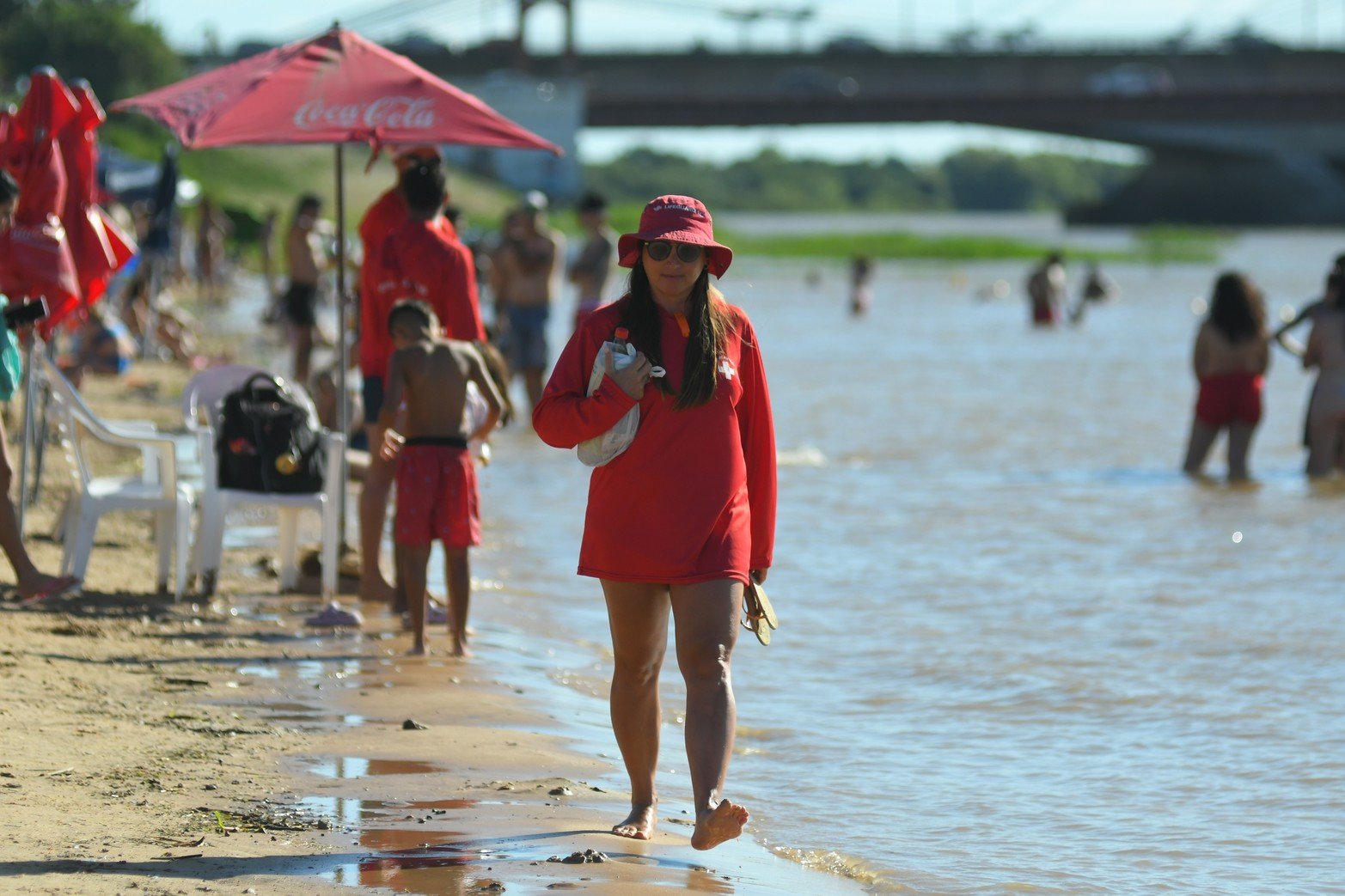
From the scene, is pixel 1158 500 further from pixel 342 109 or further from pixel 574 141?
pixel 574 141

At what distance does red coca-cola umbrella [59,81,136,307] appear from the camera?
7957 millimetres

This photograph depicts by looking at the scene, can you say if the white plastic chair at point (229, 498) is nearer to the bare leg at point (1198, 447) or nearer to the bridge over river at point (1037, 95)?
the bare leg at point (1198, 447)

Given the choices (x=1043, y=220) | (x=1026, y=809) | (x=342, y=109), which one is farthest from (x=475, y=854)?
(x=1043, y=220)

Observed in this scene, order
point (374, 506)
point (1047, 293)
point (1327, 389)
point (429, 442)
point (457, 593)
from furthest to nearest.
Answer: point (1047, 293) < point (1327, 389) < point (374, 506) < point (457, 593) < point (429, 442)

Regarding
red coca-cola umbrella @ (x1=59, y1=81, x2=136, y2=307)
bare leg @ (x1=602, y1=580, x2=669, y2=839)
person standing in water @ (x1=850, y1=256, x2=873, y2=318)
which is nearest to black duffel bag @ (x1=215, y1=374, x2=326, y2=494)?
red coca-cola umbrella @ (x1=59, y1=81, x2=136, y2=307)

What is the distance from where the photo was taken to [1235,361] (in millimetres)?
12867

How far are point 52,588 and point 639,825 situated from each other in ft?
10.5

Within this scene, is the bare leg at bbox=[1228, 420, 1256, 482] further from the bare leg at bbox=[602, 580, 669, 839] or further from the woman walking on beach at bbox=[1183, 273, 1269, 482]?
the bare leg at bbox=[602, 580, 669, 839]

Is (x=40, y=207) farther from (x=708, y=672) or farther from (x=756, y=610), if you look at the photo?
(x=708, y=672)

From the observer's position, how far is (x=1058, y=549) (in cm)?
1052

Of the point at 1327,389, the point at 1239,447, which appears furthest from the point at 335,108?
the point at 1239,447

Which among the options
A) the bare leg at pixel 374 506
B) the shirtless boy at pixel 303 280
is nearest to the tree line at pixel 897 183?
the shirtless boy at pixel 303 280

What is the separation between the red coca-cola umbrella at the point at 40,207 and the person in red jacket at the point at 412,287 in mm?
1233

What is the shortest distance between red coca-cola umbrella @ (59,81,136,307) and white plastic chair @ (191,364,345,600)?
0.63 meters
